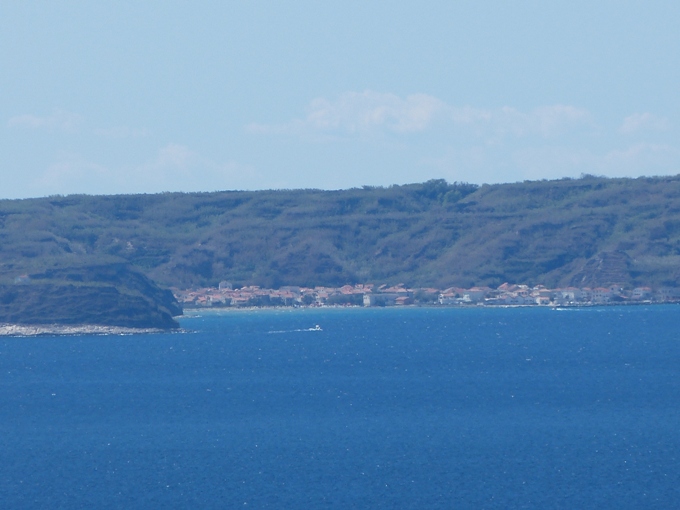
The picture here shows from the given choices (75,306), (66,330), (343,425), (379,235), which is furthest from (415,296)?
(343,425)

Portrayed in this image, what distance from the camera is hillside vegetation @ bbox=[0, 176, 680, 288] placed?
160625mm

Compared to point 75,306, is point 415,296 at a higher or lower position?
lower

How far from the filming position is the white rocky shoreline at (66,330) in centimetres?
9350

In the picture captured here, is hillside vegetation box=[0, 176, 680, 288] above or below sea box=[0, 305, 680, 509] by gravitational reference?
above

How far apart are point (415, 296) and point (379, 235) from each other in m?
27.0

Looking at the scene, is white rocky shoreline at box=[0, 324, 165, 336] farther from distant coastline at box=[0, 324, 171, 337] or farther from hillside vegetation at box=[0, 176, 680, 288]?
hillside vegetation at box=[0, 176, 680, 288]

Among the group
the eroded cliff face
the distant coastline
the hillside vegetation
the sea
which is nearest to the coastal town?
the hillside vegetation

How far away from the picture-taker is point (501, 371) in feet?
212

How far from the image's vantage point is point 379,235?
18400cm

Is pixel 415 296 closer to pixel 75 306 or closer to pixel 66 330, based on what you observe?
pixel 75 306

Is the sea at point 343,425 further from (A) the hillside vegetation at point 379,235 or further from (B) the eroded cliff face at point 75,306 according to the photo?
(A) the hillside vegetation at point 379,235

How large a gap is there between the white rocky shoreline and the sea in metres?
5.92

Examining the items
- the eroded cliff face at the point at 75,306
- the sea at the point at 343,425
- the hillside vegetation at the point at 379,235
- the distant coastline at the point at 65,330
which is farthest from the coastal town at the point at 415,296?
the sea at the point at 343,425

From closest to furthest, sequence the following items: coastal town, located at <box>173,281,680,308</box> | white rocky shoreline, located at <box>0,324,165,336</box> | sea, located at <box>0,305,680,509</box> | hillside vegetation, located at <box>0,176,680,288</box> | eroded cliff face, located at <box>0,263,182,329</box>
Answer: sea, located at <box>0,305,680,509</box>, white rocky shoreline, located at <box>0,324,165,336</box>, eroded cliff face, located at <box>0,263,182,329</box>, coastal town, located at <box>173,281,680,308</box>, hillside vegetation, located at <box>0,176,680,288</box>
